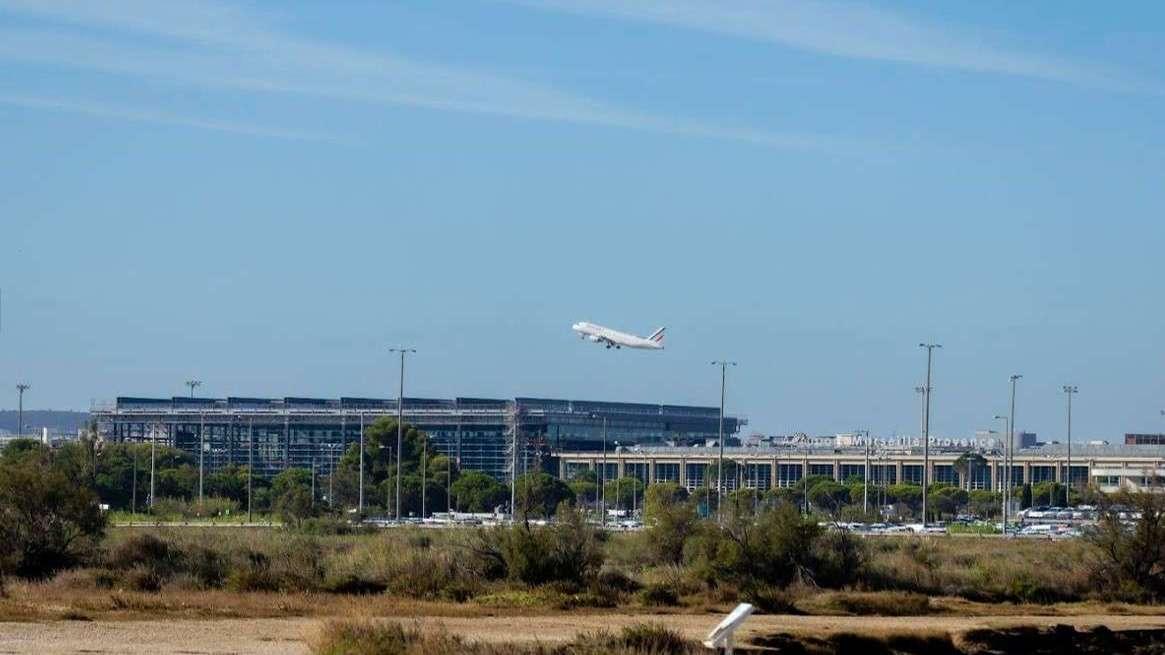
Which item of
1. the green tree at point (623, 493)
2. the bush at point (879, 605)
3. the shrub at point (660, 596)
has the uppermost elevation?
the shrub at point (660, 596)

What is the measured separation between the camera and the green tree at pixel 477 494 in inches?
6029

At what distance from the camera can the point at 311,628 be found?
3878 cm

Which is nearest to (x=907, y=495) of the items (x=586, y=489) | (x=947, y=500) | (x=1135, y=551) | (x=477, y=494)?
(x=947, y=500)

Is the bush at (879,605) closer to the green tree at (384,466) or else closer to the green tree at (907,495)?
the green tree at (384,466)

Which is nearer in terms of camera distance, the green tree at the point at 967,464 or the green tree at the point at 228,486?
the green tree at the point at 228,486

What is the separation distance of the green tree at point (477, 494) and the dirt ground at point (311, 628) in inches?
4093

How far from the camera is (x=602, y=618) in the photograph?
149ft

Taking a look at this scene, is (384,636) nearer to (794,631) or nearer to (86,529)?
(794,631)

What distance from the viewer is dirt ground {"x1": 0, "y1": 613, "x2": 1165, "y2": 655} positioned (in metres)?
35.2

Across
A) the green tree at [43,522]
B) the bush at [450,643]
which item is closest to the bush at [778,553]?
the green tree at [43,522]

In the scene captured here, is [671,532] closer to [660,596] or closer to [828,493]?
[660,596]

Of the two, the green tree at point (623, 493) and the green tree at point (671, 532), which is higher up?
the green tree at point (671, 532)

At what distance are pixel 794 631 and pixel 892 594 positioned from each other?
14711mm

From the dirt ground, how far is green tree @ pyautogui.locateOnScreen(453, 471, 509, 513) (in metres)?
104
